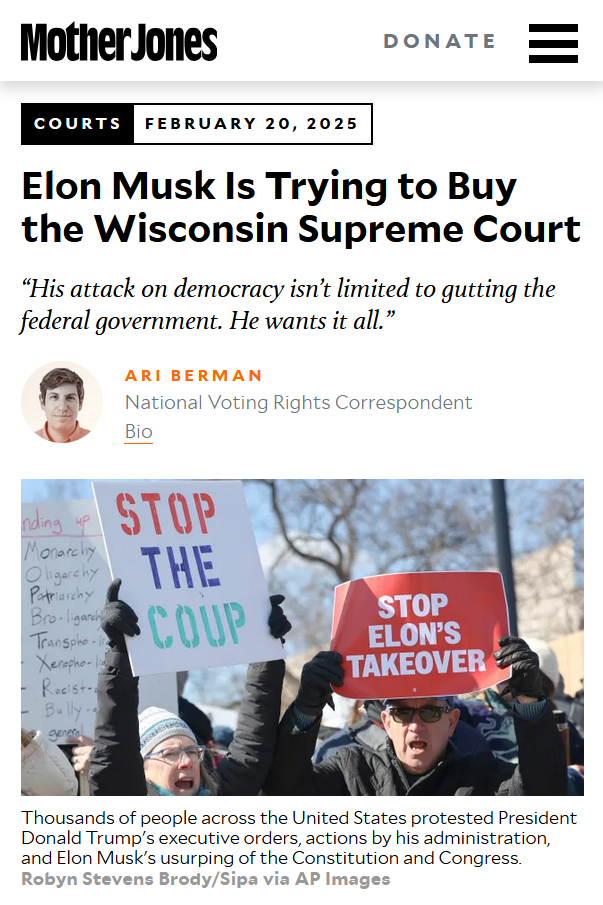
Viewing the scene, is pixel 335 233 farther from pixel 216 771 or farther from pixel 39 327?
pixel 216 771

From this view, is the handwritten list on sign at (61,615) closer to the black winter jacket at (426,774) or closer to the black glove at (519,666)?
the black winter jacket at (426,774)

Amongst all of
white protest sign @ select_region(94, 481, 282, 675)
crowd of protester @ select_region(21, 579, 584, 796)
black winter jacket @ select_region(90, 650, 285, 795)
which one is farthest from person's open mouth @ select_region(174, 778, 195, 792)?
white protest sign @ select_region(94, 481, 282, 675)

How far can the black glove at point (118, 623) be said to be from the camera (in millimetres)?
4422

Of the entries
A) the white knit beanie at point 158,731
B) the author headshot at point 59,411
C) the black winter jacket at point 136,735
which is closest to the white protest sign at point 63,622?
the author headshot at point 59,411

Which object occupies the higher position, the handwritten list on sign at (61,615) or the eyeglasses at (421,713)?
the handwritten list on sign at (61,615)

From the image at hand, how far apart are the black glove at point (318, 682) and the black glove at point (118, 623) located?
0.64 metres

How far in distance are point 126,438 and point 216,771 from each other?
5.13 ft

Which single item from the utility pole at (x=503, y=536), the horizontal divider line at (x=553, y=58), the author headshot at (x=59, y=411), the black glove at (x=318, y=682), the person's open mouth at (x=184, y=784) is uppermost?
the horizontal divider line at (x=553, y=58)

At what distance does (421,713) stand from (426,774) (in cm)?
21

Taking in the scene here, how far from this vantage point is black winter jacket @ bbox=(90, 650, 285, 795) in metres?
4.16

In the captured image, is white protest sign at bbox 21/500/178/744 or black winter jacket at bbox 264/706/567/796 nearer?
black winter jacket at bbox 264/706/567/796

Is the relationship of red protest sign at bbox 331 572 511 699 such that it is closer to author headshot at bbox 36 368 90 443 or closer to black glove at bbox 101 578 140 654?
black glove at bbox 101 578 140 654

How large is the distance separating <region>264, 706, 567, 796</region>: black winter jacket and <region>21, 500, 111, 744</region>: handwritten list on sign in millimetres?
1397

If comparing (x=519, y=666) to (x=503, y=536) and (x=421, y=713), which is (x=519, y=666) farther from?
(x=503, y=536)
